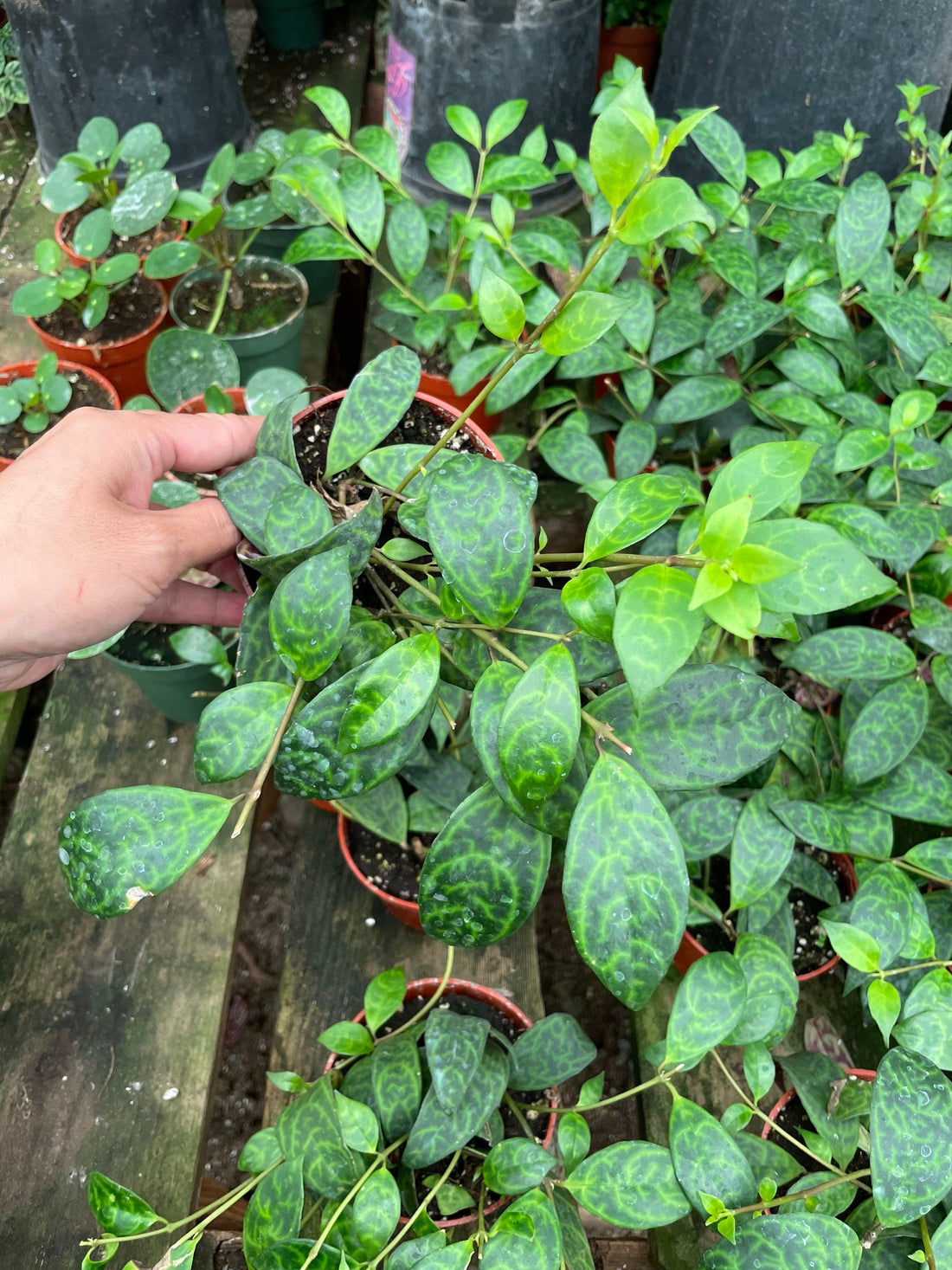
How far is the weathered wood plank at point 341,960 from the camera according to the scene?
1.00 metres

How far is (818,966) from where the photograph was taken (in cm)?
98

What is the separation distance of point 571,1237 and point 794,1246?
0.64 feet

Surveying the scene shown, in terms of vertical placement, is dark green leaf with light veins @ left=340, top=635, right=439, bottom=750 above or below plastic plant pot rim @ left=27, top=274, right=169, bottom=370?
above

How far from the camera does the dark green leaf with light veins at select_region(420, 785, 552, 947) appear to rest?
1.89 feet

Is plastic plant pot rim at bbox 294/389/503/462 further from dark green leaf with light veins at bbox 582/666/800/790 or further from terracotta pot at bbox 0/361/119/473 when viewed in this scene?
terracotta pot at bbox 0/361/119/473

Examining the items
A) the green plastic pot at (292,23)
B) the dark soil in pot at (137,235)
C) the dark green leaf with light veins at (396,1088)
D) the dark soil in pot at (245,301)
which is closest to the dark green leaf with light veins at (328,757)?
the dark green leaf with light veins at (396,1088)

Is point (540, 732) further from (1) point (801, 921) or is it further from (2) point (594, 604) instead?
(1) point (801, 921)

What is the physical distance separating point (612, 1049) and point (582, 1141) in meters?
0.48

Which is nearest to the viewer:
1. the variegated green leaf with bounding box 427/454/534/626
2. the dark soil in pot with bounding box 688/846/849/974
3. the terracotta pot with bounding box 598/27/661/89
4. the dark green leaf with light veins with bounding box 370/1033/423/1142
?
the variegated green leaf with bounding box 427/454/534/626

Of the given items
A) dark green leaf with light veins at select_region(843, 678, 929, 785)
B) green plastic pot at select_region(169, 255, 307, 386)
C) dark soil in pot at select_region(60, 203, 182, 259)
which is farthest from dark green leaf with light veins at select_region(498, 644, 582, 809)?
dark soil in pot at select_region(60, 203, 182, 259)

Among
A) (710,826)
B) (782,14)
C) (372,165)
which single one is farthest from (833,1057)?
(782,14)

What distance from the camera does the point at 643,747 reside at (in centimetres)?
58

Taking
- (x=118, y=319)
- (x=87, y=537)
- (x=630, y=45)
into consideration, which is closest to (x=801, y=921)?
(x=87, y=537)

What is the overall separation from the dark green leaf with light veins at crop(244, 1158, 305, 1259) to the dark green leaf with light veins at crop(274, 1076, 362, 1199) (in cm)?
2
